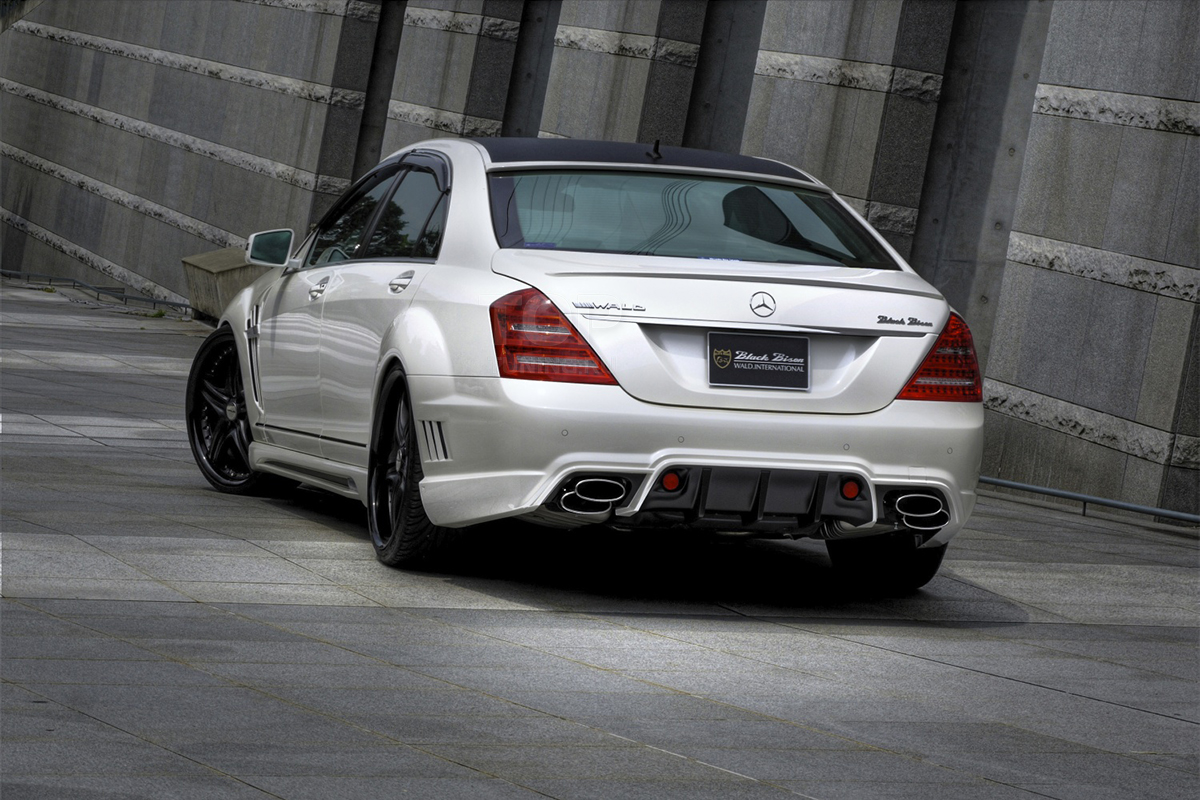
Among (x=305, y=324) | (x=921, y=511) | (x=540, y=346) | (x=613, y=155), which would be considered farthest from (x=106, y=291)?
(x=921, y=511)

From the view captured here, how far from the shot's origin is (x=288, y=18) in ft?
84.6

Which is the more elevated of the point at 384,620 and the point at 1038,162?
the point at 1038,162

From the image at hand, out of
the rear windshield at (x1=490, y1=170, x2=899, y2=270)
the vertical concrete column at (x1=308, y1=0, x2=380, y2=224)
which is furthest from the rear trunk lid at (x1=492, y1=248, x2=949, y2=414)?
the vertical concrete column at (x1=308, y1=0, x2=380, y2=224)

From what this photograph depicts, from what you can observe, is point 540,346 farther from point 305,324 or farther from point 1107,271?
point 1107,271

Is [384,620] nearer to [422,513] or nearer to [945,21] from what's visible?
[422,513]

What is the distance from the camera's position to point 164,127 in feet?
98.3

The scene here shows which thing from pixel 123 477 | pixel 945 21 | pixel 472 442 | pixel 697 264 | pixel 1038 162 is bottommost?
pixel 123 477

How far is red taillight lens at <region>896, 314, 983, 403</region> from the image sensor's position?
608 centimetres

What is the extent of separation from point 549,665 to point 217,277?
1827 centimetres

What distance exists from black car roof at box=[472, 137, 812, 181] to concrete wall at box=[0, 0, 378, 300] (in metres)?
17.9

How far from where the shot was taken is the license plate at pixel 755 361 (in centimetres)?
588

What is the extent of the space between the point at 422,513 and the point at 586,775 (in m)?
2.49

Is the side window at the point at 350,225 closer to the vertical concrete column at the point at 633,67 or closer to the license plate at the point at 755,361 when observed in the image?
the license plate at the point at 755,361

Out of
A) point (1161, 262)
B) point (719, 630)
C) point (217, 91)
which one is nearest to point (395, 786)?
point (719, 630)
